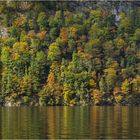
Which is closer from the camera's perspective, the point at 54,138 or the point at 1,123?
the point at 54,138

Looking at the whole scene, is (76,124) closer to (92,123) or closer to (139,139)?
(92,123)

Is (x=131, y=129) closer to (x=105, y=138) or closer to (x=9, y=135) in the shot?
(x=105, y=138)

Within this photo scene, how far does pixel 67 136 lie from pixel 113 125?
60.1ft

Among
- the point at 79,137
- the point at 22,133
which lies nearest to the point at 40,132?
the point at 22,133

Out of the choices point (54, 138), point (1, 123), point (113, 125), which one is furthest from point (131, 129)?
point (1, 123)

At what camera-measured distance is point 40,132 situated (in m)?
81.7

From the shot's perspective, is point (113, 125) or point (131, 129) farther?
point (113, 125)

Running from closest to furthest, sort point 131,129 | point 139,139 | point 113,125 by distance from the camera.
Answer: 1. point 139,139
2. point 131,129
3. point 113,125

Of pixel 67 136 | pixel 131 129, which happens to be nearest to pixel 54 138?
pixel 67 136

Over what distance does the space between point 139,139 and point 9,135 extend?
1585cm

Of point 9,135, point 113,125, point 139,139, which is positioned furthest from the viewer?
point 113,125

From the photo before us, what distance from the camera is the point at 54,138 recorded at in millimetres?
74500

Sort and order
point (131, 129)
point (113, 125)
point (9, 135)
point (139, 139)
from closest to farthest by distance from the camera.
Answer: point (139, 139) < point (9, 135) < point (131, 129) < point (113, 125)

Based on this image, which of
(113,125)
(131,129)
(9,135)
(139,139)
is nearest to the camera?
(139,139)
